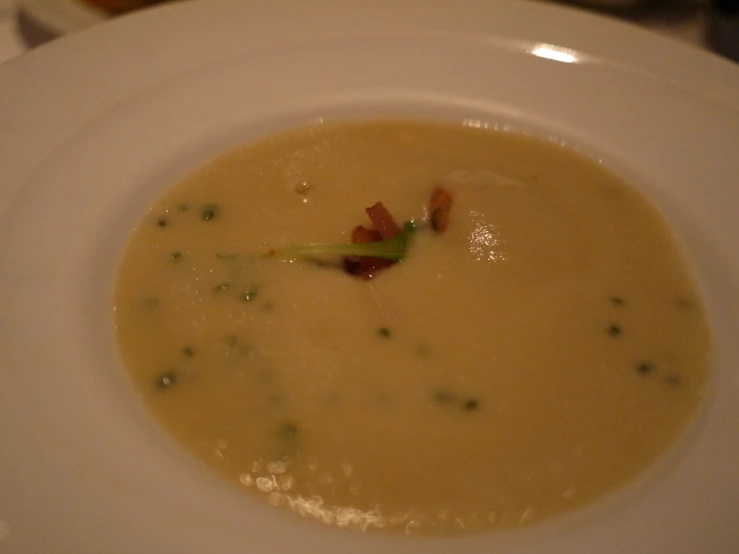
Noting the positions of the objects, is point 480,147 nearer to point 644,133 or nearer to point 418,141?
point 418,141

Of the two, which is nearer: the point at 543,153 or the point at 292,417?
the point at 292,417

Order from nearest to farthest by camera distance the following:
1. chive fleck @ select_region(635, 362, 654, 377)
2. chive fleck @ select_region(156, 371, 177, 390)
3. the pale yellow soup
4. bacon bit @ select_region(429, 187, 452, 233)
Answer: the pale yellow soup
chive fleck @ select_region(156, 371, 177, 390)
chive fleck @ select_region(635, 362, 654, 377)
bacon bit @ select_region(429, 187, 452, 233)

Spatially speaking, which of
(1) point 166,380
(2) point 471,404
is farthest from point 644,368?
(1) point 166,380

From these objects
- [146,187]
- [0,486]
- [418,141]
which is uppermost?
[418,141]

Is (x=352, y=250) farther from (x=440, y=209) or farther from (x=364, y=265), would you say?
(x=440, y=209)

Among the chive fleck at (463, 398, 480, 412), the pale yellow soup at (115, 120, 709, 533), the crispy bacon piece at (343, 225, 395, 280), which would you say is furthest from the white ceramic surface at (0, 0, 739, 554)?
the crispy bacon piece at (343, 225, 395, 280)

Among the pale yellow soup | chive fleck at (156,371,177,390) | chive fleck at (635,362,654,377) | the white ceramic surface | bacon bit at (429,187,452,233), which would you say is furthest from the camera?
bacon bit at (429,187,452,233)

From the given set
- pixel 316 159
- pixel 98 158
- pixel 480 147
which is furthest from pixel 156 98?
pixel 480 147

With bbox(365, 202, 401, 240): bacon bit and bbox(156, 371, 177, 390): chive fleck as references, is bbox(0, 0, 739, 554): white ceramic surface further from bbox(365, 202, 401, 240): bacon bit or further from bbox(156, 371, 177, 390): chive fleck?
bbox(365, 202, 401, 240): bacon bit

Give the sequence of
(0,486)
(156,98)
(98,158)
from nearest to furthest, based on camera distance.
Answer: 1. (0,486)
2. (98,158)
3. (156,98)
